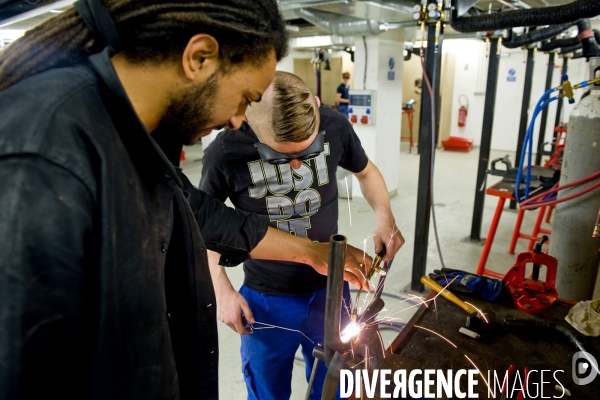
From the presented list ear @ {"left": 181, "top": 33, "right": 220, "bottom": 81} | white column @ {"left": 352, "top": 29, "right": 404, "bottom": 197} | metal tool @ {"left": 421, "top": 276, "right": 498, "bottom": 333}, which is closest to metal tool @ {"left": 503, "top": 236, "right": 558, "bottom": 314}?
metal tool @ {"left": 421, "top": 276, "right": 498, "bottom": 333}

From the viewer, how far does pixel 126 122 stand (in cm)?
61

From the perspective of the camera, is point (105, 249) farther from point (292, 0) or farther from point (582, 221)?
point (292, 0)

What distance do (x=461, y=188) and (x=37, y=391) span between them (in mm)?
5912

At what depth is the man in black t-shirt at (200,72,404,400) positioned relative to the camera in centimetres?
139

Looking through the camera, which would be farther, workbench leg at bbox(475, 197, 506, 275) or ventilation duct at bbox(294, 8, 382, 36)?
ventilation duct at bbox(294, 8, 382, 36)

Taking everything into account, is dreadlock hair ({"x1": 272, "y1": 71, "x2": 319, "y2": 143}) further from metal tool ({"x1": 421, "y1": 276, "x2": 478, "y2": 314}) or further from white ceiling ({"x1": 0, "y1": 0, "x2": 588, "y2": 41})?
white ceiling ({"x1": 0, "y1": 0, "x2": 588, "y2": 41})

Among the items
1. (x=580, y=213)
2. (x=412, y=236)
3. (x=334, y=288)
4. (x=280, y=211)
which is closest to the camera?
(x=334, y=288)

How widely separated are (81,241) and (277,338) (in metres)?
1.14

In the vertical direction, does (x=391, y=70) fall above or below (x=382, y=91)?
above

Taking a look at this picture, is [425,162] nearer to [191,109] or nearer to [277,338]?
[277,338]

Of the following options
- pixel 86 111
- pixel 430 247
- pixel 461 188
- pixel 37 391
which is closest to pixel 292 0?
pixel 430 247

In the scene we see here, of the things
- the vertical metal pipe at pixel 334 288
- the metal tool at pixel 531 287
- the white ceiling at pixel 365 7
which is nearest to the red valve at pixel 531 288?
the metal tool at pixel 531 287

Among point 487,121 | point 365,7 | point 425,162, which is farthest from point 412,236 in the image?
point 365,7

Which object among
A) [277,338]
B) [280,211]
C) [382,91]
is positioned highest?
[382,91]
